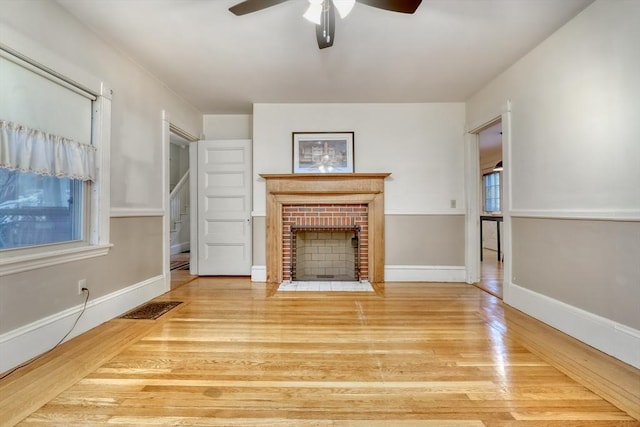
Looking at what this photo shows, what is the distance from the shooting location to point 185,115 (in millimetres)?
3699

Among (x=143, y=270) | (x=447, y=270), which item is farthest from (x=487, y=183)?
→ (x=143, y=270)

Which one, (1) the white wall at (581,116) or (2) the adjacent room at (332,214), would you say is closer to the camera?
(2) the adjacent room at (332,214)

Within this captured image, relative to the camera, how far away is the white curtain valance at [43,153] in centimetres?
164

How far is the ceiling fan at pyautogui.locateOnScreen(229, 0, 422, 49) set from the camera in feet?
5.35

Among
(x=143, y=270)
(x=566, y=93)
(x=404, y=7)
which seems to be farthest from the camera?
(x=143, y=270)

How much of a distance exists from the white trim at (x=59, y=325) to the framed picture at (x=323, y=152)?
2.33m

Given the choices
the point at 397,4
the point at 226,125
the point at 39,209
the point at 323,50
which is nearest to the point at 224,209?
the point at 226,125

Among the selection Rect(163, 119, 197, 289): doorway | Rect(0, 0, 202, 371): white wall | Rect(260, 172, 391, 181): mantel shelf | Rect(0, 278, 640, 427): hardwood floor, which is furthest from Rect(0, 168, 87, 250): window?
Rect(260, 172, 391, 181): mantel shelf

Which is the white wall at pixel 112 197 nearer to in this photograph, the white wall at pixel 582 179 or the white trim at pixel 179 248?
the white trim at pixel 179 248

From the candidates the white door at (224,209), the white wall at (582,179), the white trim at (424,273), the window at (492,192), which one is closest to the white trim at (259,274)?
the white door at (224,209)

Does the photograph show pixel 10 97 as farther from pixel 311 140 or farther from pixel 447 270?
pixel 447 270

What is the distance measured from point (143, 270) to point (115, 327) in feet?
2.41

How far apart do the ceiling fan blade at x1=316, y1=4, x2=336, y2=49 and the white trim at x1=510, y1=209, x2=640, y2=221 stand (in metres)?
2.24

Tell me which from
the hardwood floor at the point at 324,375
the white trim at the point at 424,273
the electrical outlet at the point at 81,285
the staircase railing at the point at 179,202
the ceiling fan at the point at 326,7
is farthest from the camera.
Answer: the staircase railing at the point at 179,202
